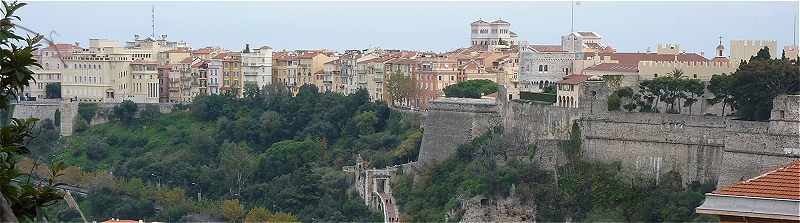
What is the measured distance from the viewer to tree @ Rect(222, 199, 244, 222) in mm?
32250

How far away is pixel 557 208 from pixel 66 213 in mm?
11703

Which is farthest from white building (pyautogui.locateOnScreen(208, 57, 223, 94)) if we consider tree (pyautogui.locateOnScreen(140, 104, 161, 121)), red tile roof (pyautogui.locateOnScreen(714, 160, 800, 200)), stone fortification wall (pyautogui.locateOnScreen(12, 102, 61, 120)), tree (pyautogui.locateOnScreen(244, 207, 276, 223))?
red tile roof (pyautogui.locateOnScreen(714, 160, 800, 200))

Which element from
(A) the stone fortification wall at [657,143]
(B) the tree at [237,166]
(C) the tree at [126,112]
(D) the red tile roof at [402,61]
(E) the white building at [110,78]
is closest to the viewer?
(A) the stone fortification wall at [657,143]

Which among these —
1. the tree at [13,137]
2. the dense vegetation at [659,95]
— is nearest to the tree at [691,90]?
the dense vegetation at [659,95]

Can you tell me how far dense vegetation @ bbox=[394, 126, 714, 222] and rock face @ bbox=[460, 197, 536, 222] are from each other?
12cm

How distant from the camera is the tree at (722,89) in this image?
2470cm

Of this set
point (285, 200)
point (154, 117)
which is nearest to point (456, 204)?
point (285, 200)

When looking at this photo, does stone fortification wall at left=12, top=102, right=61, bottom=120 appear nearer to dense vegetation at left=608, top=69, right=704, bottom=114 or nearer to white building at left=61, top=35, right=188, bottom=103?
white building at left=61, top=35, right=188, bottom=103

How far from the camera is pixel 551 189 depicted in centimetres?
2653

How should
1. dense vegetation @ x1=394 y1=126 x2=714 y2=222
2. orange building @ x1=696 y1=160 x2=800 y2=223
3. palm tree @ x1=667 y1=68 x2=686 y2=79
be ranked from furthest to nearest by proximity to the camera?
palm tree @ x1=667 y1=68 x2=686 y2=79 → dense vegetation @ x1=394 y1=126 x2=714 y2=222 → orange building @ x1=696 y1=160 x2=800 y2=223

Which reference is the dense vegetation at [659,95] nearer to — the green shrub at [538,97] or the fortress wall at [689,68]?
the fortress wall at [689,68]

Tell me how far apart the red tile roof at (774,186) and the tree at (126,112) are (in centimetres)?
3932

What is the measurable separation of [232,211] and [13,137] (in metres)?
26.8

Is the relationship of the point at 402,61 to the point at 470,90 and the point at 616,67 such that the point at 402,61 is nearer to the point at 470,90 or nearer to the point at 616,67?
the point at 470,90
